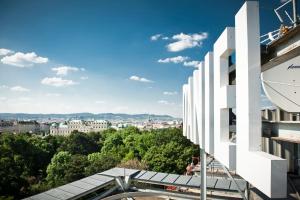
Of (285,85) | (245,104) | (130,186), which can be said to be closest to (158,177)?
(130,186)

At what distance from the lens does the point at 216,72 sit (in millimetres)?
3334

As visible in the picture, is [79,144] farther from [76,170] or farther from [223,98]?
[223,98]

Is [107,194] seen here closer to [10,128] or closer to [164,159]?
[164,159]

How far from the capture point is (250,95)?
2.23 m

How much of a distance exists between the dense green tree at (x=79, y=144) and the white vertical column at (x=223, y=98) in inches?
2737

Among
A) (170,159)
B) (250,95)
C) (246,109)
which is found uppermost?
(250,95)

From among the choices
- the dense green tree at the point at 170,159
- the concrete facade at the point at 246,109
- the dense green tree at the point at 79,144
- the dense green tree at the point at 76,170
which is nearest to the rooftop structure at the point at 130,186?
the concrete facade at the point at 246,109

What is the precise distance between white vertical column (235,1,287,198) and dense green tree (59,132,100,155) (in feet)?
231

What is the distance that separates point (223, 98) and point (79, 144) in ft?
250

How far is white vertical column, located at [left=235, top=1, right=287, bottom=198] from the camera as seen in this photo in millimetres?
2114

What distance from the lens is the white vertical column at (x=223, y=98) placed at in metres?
2.77

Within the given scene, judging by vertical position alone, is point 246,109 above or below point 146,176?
above

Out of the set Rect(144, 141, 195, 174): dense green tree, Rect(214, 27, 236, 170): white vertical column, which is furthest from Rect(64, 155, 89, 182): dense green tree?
Rect(214, 27, 236, 170): white vertical column

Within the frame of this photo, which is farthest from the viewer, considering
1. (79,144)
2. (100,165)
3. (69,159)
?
(79,144)
